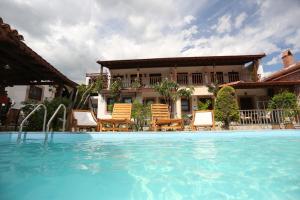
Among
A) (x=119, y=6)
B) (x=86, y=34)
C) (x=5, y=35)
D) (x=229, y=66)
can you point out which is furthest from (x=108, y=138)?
(x=229, y=66)

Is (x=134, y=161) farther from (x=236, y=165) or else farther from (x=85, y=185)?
(x=236, y=165)

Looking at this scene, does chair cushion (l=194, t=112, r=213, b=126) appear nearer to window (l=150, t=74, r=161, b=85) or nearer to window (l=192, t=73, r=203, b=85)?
window (l=192, t=73, r=203, b=85)

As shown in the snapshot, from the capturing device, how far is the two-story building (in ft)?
56.3

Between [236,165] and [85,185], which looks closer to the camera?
[85,185]

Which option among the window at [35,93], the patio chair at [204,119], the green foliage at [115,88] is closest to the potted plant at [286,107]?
the patio chair at [204,119]

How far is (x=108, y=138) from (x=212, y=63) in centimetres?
1421

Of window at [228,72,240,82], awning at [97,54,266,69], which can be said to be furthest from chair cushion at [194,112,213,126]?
window at [228,72,240,82]

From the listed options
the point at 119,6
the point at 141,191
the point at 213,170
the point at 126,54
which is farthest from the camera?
the point at 126,54

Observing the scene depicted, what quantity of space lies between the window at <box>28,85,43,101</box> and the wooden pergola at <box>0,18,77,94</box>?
9.85m

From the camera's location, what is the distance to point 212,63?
1770 centimetres

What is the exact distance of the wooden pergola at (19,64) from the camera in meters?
5.14

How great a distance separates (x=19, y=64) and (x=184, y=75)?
46.5 feet

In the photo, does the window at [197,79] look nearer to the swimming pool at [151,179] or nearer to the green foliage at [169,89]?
the green foliage at [169,89]

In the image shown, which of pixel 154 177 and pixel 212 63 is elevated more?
pixel 212 63
